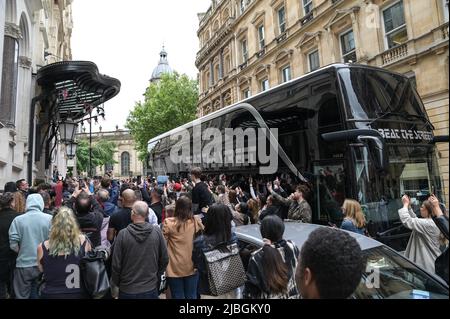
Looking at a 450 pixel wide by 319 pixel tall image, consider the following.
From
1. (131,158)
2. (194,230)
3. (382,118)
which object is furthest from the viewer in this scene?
(131,158)

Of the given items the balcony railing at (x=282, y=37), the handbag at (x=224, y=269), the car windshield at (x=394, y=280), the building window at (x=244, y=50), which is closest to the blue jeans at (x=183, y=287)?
the handbag at (x=224, y=269)

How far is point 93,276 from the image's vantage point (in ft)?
9.73

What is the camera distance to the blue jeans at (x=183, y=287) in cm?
A: 375

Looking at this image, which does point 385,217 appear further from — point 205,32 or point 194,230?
point 205,32

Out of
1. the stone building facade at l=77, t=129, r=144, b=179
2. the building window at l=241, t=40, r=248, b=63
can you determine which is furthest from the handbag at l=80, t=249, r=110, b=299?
the stone building facade at l=77, t=129, r=144, b=179

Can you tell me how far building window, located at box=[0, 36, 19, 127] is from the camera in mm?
8945

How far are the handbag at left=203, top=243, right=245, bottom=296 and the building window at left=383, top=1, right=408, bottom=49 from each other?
538 inches

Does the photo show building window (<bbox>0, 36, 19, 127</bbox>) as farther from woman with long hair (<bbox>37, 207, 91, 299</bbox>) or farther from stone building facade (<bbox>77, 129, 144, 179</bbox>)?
stone building facade (<bbox>77, 129, 144, 179</bbox>)

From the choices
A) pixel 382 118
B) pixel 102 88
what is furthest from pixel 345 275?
pixel 102 88

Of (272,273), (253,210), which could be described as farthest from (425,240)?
(253,210)

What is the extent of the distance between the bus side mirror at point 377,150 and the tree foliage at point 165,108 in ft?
104

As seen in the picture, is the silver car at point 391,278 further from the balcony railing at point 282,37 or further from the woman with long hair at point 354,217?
the balcony railing at point 282,37

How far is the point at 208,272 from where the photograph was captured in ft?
11.4
